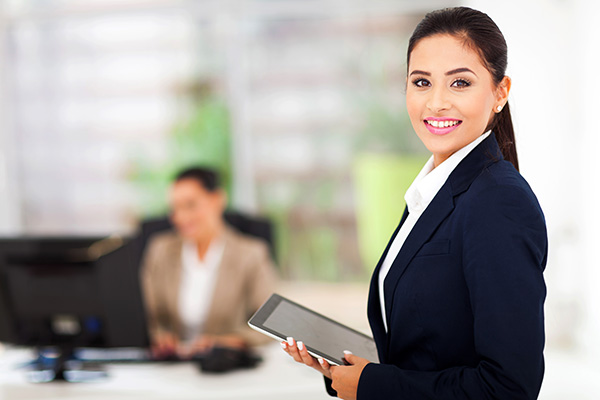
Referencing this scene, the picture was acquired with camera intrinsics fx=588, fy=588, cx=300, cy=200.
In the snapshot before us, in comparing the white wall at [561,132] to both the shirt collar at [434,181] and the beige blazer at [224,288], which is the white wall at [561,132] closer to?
the beige blazer at [224,288]

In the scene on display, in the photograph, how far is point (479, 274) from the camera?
3.01 ft

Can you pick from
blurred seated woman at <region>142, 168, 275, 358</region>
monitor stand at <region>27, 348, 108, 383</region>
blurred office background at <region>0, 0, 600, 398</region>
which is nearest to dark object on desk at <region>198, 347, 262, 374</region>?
monitor stand at <region>27, 348, 108, 383</region>

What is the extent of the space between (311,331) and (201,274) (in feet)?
5.53

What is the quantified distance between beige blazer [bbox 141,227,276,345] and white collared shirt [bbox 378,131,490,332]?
165 centimetres

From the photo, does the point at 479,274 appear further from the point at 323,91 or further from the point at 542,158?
the point at 323,91

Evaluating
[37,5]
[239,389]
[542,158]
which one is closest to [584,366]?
[239,389]

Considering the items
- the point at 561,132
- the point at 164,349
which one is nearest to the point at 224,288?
the point at 164,349

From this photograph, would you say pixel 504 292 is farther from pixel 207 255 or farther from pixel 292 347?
pixel 207 255

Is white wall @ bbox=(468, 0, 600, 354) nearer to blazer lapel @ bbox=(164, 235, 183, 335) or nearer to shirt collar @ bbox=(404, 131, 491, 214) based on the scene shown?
blazer lapel @ bbox=(164, 235, 183, 335)

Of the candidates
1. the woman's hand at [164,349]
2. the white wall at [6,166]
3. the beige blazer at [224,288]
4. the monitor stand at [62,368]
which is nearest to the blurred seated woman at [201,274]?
the beige blazer at [224,288]

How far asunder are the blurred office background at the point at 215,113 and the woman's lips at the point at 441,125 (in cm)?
323

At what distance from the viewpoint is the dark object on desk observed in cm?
208

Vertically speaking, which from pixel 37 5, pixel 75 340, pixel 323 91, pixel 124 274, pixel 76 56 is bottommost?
pixel 75 340

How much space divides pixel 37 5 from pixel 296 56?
208 centimetres
